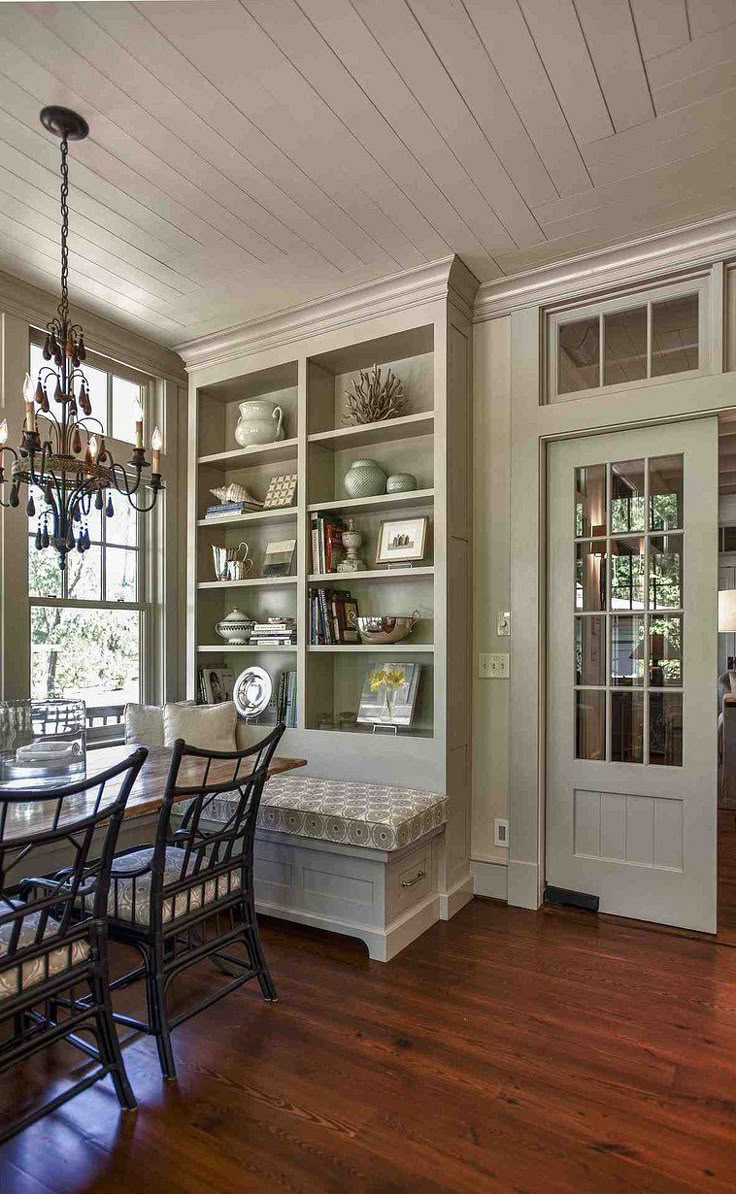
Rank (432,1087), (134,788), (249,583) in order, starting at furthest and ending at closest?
1. (249,583)
2. (134,788)
3. (432,1087)

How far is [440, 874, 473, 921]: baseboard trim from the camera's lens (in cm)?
311

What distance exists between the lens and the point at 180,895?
7.00ft

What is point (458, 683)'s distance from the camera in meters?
3.28

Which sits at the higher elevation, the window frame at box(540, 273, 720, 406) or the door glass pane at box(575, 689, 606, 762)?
the window frame at box(540, 273, 720, 406)

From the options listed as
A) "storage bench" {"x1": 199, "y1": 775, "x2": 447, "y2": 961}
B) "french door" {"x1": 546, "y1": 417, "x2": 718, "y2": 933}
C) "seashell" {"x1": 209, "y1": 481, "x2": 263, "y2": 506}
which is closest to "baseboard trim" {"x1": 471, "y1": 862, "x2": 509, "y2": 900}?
"french door" {"x1": 546, "y1": 417, "x2": 718, "y2": 933}

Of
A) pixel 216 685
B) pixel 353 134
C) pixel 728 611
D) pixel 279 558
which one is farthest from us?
pixel 728 611

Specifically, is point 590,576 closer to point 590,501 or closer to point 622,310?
point 590,501

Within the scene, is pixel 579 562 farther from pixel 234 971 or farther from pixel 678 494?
pixel 234 971

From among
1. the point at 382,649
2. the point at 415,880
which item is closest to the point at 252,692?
the point at 382,649

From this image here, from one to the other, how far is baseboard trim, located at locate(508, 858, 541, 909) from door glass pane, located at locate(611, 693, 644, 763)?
0.62 meters

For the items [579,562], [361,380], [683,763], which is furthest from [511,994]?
[361,380]

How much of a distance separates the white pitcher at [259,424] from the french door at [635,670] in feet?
4.85

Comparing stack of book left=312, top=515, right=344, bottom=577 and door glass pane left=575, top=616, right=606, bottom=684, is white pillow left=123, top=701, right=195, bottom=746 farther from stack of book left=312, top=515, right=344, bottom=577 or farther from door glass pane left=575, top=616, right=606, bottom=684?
door glass pane left=575, top=616, right=606, bottom=684

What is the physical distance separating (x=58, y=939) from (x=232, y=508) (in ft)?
8.22
